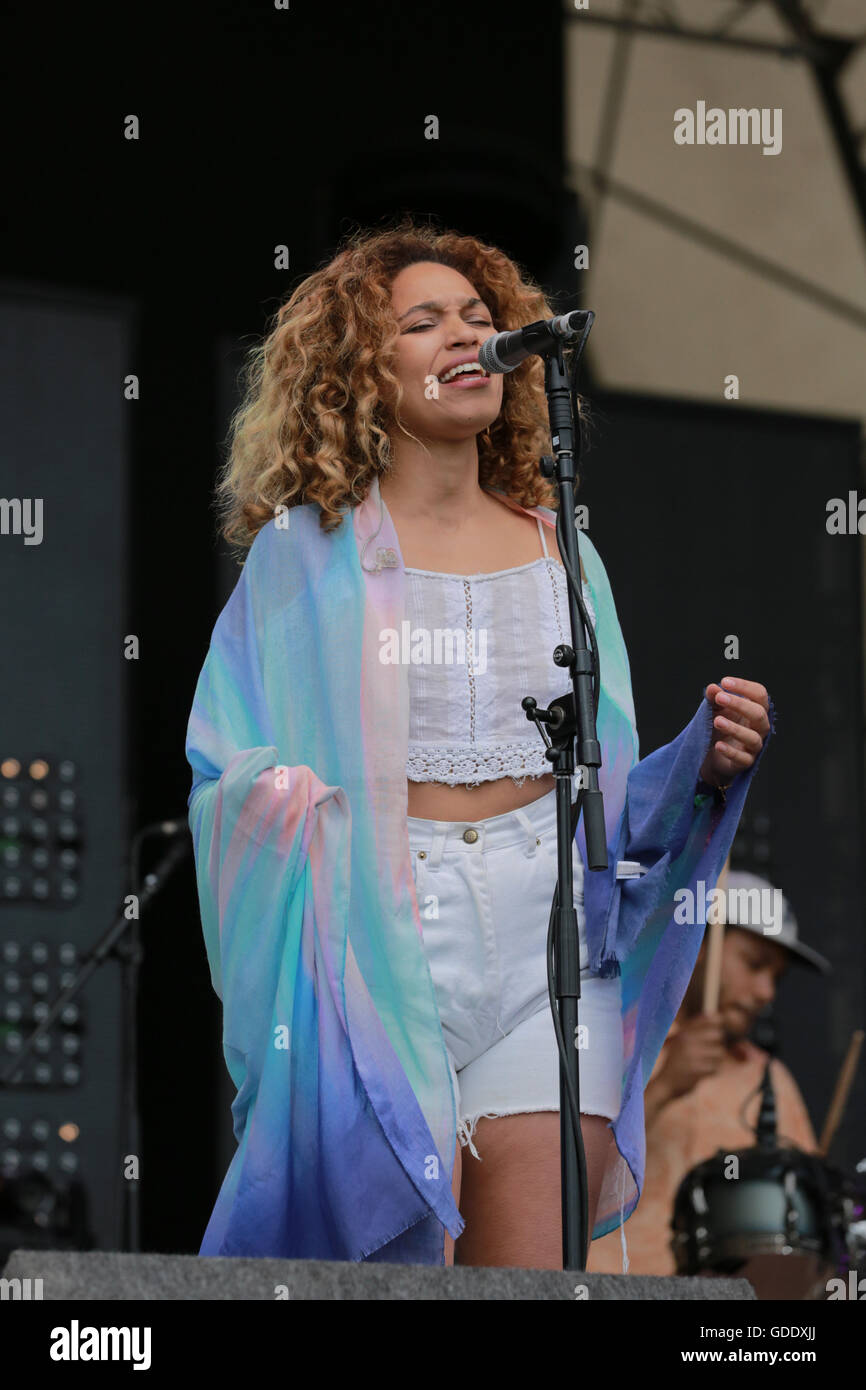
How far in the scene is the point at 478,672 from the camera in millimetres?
2805

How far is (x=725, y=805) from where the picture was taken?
110 inches

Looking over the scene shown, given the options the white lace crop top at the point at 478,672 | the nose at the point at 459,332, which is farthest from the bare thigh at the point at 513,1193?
the nose at the point at 459,332

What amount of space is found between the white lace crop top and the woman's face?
0.77 ft

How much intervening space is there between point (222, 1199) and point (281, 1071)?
7.4 inches

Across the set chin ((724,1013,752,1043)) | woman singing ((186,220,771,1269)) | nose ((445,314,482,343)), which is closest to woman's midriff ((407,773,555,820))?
woman singing ((186,220,771,1269))

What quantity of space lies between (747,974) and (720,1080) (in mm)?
336

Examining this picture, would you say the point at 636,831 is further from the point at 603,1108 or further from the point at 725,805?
the point at 603,1108

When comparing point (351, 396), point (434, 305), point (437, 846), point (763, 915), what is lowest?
point (763, 915)

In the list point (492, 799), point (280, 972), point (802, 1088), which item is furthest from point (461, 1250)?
point (802, 1088)

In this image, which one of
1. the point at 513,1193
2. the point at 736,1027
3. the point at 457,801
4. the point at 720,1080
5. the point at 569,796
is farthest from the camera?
the point at 736,1027

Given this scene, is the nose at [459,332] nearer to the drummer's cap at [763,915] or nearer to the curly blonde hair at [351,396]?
the curly blonde hair at [351,396]

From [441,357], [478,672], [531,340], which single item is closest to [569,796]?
[478,672]

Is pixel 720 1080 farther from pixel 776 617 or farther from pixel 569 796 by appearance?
pixel 569 796

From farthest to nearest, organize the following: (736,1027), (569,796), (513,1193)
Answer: (736,1027) → (513,1193) → (569,796)
